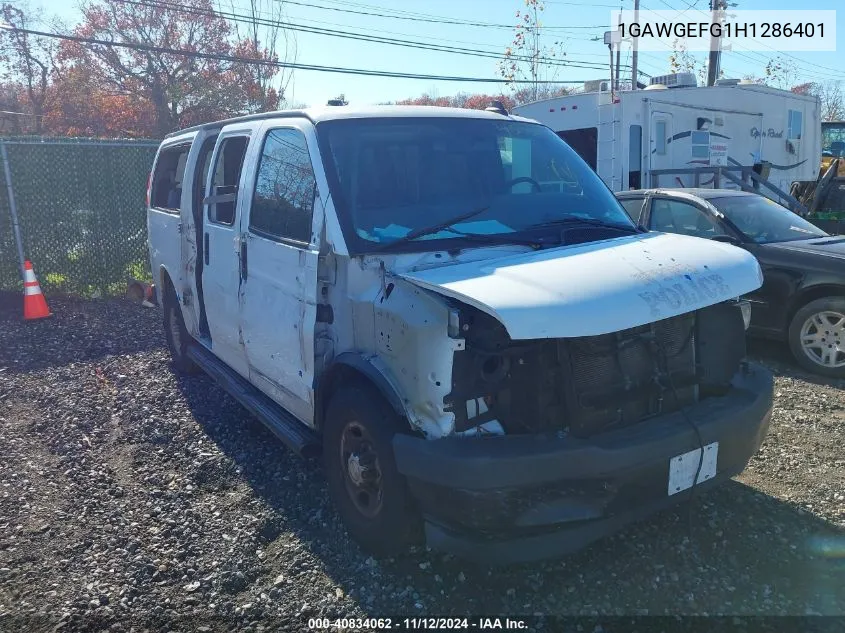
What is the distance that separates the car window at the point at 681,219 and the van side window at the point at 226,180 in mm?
4491

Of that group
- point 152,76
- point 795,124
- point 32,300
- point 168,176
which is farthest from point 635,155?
point 152,76

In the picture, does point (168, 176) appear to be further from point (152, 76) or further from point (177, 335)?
point (152, 76)

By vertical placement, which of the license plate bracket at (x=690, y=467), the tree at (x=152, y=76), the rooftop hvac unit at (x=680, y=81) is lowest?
the license plate bracket at (x=690, y=467)

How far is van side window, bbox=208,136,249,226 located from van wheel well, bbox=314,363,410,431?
1.57 m

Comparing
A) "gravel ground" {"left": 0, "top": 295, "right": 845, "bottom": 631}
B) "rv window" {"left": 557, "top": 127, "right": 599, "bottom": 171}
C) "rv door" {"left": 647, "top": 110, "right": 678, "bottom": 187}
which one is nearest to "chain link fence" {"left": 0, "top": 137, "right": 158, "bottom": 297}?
"gravel ground" {"left": 0, "top": 295, "right": 845, "bottom": 631}

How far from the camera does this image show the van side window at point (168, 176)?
633 centimetres

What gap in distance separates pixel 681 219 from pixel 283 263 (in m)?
4.84

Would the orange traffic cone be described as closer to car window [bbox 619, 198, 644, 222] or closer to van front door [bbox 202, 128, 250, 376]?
van front door [bbox 202, 128, 250, 376]

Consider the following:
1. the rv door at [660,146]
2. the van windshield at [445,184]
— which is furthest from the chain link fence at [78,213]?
the rv door at [660,146]

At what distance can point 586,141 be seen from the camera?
11945 mm

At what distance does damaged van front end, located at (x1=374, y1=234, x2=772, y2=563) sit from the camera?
8.79 feet

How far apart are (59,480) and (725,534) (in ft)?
12.9

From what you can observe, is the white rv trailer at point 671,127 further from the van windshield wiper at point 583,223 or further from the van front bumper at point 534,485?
the van front bumper at point 534,485

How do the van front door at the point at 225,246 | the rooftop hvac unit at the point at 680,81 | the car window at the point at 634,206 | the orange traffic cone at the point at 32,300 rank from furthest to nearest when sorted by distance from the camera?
1. the rooftop hvac unit at the point at 680,81
2. the orange traffic cone at the point at 32,300
3. the car window at the point at 634,206
4. the van front door at the point at 225,246
